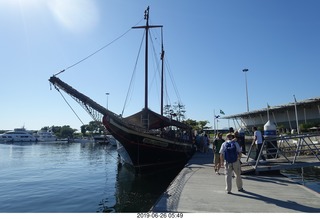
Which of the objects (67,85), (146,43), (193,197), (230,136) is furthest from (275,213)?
(146,43)

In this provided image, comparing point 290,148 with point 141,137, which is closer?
point 290,148

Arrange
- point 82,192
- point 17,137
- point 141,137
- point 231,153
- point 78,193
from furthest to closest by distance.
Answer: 1. point 17,137
2. point 141,137
3. point 82,192
4. point 78,193
5. point 231,153

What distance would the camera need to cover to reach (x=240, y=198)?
23.2 ft

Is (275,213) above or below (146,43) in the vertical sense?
below

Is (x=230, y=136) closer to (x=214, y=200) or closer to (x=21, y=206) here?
(x=214, y=200)

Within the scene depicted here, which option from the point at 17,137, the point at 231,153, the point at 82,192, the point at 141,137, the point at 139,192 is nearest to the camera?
the point at 231,153

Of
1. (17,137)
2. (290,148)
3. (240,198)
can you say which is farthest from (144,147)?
(17,137)

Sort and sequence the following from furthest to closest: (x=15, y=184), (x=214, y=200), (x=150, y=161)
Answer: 1. (x=150, y=161)
2. (x=15, y=184)
3. (x=214, y=200)

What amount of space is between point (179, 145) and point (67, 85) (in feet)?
30.6

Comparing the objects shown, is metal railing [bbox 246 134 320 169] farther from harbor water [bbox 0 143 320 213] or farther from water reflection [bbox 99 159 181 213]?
water reflection [bbox 99 159 181 213]

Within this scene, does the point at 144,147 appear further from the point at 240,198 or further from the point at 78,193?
the point at 240,198

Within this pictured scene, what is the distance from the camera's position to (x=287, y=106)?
5584 cm

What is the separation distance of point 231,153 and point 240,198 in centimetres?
129

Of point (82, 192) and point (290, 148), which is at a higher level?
point (290, 148)
